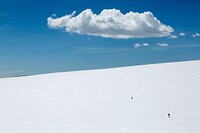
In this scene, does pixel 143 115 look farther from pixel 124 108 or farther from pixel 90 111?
pixel 90 111

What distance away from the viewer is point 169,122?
8617 millimetres

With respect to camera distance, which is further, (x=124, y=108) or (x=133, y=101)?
(x=133, y=101)

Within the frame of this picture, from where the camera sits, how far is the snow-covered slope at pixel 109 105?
839 centimetres

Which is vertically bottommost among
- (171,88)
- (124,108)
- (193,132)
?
(193,132)

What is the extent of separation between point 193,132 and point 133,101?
14.9 feet

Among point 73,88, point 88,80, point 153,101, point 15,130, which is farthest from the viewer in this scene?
point 88,80

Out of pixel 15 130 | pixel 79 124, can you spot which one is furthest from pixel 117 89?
pixel 15 130

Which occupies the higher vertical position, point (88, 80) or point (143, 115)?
point (88, 80)

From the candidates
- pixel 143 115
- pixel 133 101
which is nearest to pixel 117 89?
pixel 133 101

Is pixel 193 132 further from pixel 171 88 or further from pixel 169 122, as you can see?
Result: pixel 171 88

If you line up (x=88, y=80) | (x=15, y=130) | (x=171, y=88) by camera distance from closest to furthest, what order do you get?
(x=15, y=130) < (x=171, y=88) < (x=88, y=80)

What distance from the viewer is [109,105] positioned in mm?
11344

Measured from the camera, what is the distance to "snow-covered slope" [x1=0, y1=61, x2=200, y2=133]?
8391mm

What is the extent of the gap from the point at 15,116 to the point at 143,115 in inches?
190
